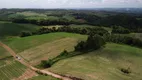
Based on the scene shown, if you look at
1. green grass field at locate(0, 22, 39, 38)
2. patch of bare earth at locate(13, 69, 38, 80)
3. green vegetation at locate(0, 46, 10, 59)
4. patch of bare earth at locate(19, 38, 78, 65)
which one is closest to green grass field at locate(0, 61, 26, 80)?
patch of bare earth at locate(13, 69, 38, 80)

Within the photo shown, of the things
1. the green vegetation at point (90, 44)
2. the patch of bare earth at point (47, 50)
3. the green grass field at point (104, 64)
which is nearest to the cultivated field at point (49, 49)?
the patch of bare earth at point (47, 50)

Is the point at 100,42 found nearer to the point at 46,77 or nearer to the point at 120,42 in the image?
the point at 120,42

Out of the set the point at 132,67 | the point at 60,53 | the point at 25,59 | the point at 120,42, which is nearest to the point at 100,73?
the point at 132,67

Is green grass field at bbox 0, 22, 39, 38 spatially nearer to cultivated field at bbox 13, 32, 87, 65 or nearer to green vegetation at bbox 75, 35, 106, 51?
cultivated field at bbox 13, 32, 87, 65

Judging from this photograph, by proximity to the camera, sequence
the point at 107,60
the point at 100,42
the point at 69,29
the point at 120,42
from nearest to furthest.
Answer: the point at 107,60 < the point at 100,42 < the point at 120,42 < the point at 69,29

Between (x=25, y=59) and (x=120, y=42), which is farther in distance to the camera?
(x=120, y=42)
